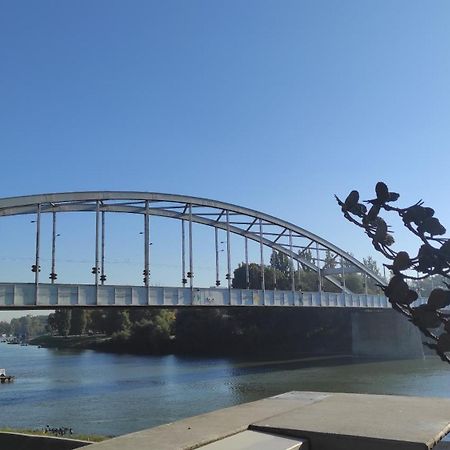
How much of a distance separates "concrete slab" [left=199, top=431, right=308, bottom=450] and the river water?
16.9 metres

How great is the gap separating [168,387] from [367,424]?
33411mm

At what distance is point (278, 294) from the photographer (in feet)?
159

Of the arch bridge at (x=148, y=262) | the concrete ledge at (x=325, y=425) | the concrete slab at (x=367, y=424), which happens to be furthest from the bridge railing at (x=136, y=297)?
the concrete slab at (x=367, y=424)

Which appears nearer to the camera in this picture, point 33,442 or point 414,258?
point 414,258

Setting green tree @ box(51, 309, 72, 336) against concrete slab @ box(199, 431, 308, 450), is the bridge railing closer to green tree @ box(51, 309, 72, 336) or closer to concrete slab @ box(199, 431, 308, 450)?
concrete slab @ box(199, 431, 308, 450)

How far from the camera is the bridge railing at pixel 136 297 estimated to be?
108ft

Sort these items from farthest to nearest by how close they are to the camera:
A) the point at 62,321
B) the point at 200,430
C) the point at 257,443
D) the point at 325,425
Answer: the point at 62,321, the point at 200,430, the point at 325,425, the point at 257,443

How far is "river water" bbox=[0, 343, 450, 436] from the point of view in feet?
85.7

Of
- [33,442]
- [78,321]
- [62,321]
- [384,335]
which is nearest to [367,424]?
[33,442]

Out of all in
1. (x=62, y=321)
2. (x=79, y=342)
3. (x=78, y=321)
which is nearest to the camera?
(x=79, y=342)

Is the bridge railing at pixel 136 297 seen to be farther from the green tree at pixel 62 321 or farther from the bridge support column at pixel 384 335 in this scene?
the green tree at pixel 62 321

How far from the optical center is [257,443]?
17.4 ft

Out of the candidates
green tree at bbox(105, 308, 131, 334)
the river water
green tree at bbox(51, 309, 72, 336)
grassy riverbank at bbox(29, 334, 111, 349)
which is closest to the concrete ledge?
the river water

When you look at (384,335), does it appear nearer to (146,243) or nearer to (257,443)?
(146,243)
